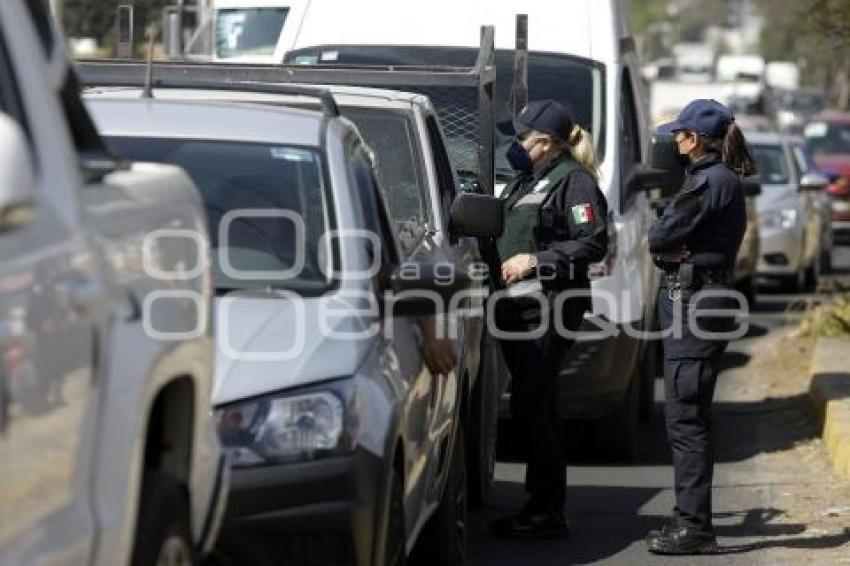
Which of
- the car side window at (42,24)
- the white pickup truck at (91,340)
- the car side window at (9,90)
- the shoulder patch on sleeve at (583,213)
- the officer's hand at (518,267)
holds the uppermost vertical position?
the car side window at (42,24)

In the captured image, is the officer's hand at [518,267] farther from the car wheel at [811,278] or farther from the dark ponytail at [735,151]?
the car wheel at [811,278]

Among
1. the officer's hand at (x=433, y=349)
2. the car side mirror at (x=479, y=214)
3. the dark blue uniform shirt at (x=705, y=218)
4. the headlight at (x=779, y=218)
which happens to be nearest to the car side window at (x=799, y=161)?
the headlight at (x=779, y=218)

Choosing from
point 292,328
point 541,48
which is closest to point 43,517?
point 292,328

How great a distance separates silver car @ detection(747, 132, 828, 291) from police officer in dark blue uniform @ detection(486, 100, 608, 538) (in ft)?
43.0

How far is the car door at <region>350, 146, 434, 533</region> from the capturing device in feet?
22.4

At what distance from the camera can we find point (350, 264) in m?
6.91

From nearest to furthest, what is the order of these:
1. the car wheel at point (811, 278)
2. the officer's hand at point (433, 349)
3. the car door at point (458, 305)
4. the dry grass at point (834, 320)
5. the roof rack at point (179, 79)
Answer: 1. the officer's hand at point (433, 349)
2. the car door at point (458, 305)
3. the roof rack at point (179, 79)
4. the dry grass at point (834, 320)
5. the car wheel at point (811, 278)

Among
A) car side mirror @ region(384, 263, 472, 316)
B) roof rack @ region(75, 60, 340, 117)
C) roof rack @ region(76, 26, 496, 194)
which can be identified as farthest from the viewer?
roof rack @ region(76, 26, 496, 194)

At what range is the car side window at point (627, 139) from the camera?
12.2 meters

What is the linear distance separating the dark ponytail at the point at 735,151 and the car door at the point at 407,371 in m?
2.27

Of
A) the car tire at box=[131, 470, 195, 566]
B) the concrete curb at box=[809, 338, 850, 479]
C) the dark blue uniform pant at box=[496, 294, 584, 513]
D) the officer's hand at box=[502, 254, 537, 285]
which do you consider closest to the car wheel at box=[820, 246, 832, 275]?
the concrete curb at box=[809, 338, 850, 479]

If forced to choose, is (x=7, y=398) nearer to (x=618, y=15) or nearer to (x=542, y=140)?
(x=542, y=140)

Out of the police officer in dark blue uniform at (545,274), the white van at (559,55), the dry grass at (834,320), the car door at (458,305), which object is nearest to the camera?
the car door at (458,305)

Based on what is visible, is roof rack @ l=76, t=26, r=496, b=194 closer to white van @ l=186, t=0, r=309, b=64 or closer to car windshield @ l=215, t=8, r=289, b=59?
white van @ l=186, t=0, r=309, b=64
